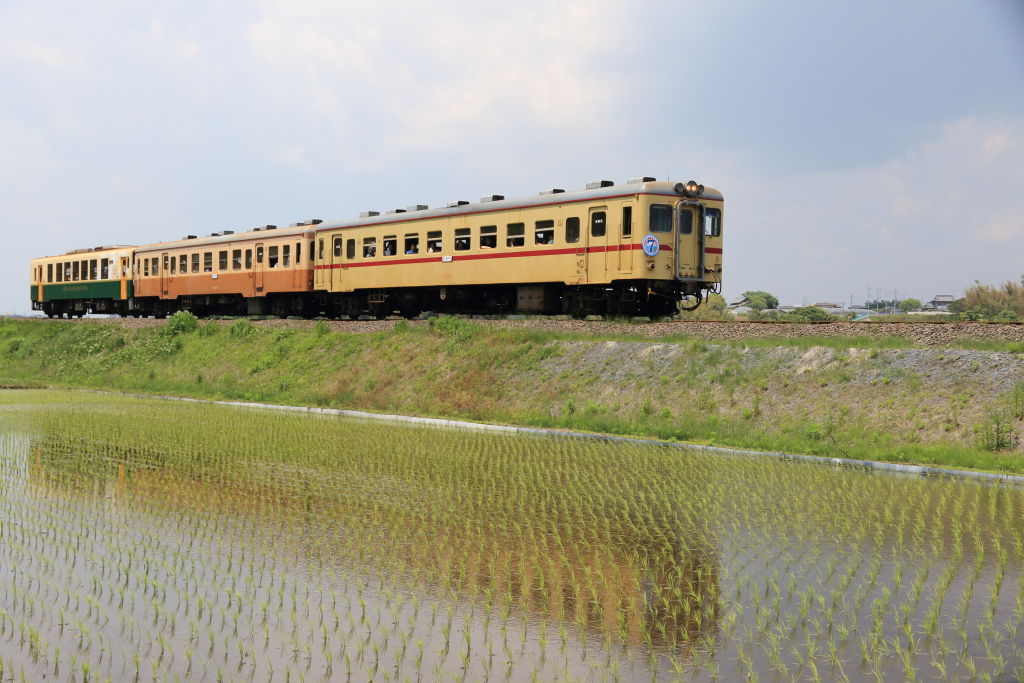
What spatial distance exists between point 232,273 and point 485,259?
628 inches

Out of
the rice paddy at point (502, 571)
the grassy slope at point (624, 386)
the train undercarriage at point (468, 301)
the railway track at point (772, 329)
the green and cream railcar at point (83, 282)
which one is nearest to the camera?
the rice paddy at point (502, 571)

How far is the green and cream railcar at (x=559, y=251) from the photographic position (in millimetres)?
23281

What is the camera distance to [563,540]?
9477mm

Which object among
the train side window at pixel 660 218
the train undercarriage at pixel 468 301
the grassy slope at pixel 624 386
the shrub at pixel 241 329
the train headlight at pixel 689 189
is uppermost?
the train headlight at pixel 689 189

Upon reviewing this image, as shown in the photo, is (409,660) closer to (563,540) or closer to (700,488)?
(563,540)

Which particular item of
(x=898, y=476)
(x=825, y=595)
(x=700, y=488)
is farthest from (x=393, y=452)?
(x=825, y=595)

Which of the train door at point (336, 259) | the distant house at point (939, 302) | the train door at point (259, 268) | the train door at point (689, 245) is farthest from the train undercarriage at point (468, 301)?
the distant house at point (939, 302)

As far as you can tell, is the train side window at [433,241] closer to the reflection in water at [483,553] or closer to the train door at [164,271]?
the reflection in water at [483,553]

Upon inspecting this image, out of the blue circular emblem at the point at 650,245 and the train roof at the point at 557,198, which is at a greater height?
the train roof at the point at 557,198

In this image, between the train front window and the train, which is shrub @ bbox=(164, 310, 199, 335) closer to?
the train

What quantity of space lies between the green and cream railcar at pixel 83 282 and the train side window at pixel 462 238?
78.9 ft

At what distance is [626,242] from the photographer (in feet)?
76.1

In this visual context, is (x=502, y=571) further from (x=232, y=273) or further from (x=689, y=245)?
(x=232, y=273)

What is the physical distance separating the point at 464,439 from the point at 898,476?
314 inches
